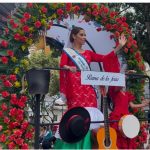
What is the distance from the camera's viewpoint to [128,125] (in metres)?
4.16

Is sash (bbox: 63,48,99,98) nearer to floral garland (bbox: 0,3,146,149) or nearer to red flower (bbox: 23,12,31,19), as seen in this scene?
floral garland (bbox: 0,3,146,149)

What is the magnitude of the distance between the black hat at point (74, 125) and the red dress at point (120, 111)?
2.48ft

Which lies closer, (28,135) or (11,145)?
(11,145)

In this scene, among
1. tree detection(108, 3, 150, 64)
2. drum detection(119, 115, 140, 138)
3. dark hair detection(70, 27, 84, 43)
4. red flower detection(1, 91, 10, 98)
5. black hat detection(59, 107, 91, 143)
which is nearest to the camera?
black hat detection(59, 107, 91, 143)

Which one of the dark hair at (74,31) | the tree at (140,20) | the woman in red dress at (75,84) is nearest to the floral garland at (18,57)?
the dark hair at (74,31)

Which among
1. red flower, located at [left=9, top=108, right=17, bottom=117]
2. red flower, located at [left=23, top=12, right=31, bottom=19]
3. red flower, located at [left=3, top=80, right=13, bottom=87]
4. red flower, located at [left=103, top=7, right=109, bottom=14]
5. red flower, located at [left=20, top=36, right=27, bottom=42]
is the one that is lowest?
red flower, located at [left=9, top=108, right=17, bottom=117]

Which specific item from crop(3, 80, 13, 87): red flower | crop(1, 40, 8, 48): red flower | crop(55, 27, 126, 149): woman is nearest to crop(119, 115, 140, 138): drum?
crop(55, 27, 126, 149): woman

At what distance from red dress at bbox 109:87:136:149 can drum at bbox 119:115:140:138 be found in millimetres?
126

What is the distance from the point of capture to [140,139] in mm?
4879

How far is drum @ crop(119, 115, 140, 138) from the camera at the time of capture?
4.14 m

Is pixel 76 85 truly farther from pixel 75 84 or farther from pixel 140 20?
pixel 140 20

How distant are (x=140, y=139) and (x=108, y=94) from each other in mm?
808

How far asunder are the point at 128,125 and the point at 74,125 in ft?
2.84

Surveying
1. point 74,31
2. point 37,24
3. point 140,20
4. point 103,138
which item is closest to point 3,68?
point 37,24
